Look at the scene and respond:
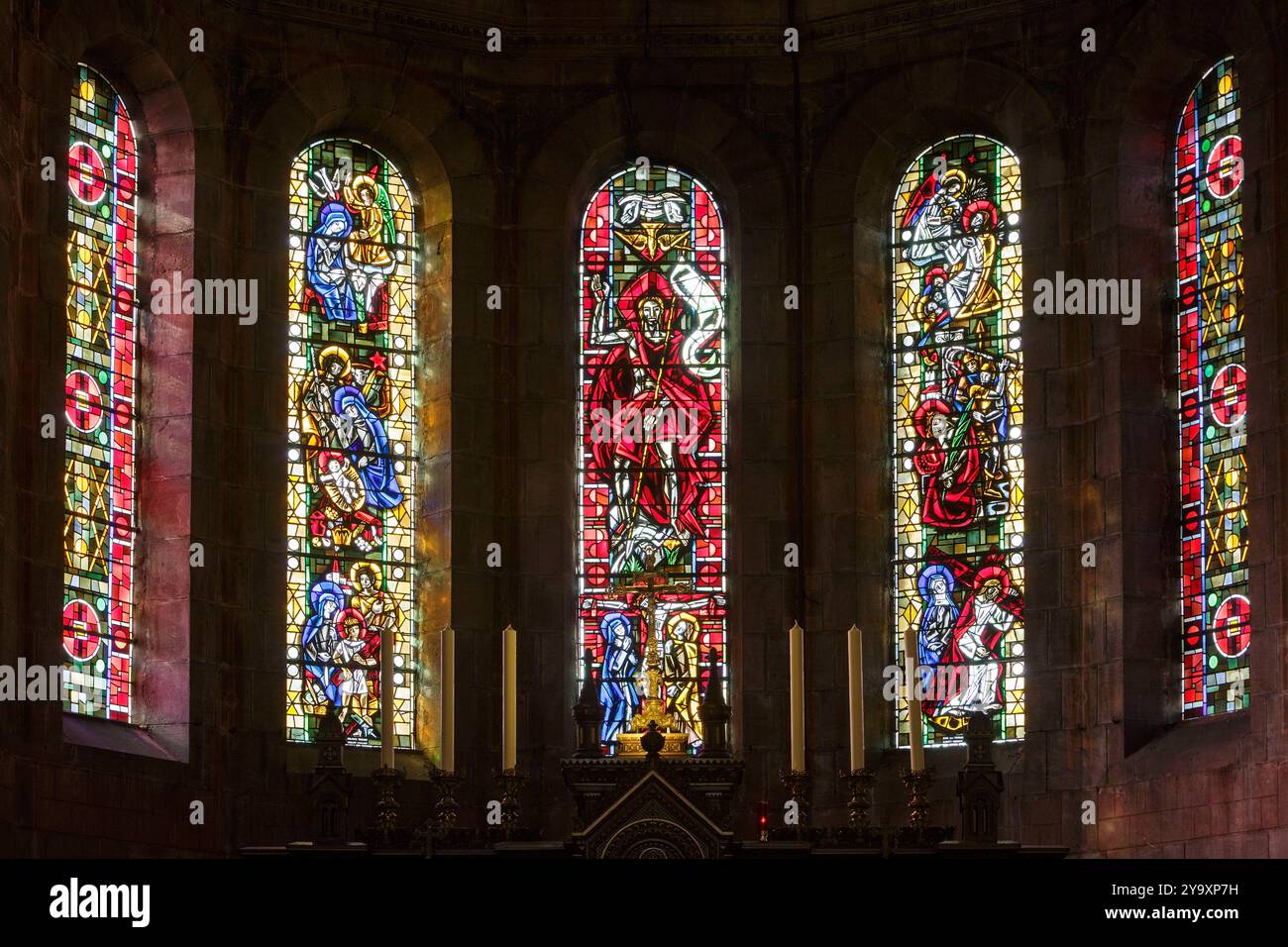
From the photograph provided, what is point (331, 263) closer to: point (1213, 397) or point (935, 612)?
point (935, 612)

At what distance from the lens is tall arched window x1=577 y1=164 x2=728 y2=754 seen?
27.5 m

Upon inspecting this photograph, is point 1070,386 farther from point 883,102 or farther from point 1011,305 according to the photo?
point 883,102

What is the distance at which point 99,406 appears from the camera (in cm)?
2605

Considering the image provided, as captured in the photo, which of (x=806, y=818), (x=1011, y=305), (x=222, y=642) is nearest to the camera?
(x=806, y=818)

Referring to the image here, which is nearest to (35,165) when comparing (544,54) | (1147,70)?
(544,54)

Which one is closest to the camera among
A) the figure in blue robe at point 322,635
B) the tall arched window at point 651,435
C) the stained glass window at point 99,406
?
the stained glass window at point 99,406

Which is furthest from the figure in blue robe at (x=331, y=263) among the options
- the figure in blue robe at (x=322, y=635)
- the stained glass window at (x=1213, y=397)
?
the stained glass window at (x=1213, y=397)

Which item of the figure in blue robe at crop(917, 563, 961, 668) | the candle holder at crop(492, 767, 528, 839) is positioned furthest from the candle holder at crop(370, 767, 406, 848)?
the figure in blue robe at crop(917, 563, 961, 668)

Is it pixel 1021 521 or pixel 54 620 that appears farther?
pixel 1021 521

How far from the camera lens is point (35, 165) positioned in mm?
24812

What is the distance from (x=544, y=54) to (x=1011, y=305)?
5.26 metres

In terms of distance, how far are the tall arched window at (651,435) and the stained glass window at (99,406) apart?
447 centimetres

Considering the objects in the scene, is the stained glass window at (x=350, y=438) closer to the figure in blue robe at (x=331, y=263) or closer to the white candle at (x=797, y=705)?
the figure in blue robe at (x=331, y=263)

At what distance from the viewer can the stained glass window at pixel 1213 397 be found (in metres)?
25.5
